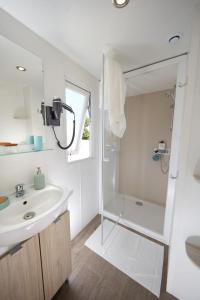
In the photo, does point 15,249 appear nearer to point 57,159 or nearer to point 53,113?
point 57,159

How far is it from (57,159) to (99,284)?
50.7 inches

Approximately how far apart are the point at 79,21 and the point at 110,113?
0.75m

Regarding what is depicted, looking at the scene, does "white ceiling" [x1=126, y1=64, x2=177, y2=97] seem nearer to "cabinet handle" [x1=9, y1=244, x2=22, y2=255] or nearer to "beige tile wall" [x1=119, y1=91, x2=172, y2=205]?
"beige tile wall" [x1=119, y1=91, x2=172, y2=205]

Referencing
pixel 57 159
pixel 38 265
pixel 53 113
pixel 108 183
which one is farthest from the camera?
pixel 108 183

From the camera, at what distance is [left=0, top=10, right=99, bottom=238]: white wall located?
3.25 ft

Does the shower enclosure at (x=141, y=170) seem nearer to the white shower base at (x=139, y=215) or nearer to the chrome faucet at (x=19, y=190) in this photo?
the white shower base at (x=139, y=215)

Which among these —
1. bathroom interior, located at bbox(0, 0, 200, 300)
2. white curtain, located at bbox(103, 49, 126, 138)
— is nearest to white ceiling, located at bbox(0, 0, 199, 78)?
bathroom interior, located at bbox(0, 0, 200, 300)

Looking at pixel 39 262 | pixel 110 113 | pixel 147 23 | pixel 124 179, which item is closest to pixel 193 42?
pixel 147 23

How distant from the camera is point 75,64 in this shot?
4.81ft

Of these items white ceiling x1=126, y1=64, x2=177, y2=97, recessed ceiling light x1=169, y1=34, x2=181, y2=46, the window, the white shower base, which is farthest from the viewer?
the white shower base

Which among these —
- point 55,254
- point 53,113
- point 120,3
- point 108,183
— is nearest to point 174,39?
point 120,3

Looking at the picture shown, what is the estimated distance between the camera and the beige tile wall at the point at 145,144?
225cm

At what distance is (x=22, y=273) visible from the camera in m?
0.78

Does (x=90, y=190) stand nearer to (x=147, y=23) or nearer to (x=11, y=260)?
(x=11, y=260)
